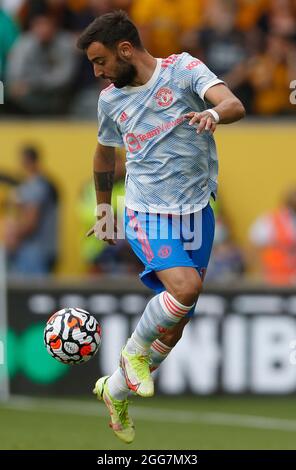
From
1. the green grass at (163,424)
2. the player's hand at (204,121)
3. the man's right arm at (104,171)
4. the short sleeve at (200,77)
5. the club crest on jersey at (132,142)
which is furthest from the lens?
the green grass at (163,424)

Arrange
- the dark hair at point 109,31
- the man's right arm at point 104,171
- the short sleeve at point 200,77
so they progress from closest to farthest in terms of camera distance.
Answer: the short sleeve at point 200,77, the dark hair at point 109,31, the man's right arm at point 104,171

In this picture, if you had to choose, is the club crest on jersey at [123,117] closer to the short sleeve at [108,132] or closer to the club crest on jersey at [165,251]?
the short sleeve at [108,132]

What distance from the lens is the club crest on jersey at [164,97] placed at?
28.5 ft

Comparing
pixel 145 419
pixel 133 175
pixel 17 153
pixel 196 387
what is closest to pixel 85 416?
pixel 145 419

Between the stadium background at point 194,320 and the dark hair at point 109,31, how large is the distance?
11.3 ft

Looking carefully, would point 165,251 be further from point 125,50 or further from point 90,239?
point 90,239

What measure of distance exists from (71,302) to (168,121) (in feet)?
18.4

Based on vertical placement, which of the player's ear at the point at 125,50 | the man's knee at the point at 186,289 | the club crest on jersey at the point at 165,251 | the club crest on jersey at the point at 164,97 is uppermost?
the player's ear at the point at 125,50

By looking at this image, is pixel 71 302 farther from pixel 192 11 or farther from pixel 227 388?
pixel 192 11

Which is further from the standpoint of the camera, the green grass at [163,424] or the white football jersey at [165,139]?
the green grass at [163,424]

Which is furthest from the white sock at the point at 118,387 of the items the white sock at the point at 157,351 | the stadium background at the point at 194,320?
the stadium background at the point at 194,320

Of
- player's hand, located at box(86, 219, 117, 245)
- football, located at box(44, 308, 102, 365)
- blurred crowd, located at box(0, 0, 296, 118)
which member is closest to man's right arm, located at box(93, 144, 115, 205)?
player's hand, located at box(86, 219, 117, 245)

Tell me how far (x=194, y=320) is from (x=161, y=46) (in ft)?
10.9

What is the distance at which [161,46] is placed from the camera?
50.5 feet
